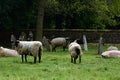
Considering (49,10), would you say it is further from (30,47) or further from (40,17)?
(30,47)

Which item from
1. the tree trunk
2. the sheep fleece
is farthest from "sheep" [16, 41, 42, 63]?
the tree trunk

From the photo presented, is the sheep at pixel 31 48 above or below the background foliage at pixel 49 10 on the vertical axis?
below

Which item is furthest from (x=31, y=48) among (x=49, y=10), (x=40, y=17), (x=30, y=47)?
(x=49, y=10)

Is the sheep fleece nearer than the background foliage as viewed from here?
Yes

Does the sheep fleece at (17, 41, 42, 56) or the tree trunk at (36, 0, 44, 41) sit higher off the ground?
the tree trunk at (36, 0, 44, 41)

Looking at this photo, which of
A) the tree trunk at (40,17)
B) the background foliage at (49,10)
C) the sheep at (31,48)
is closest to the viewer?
the sheep at (31,48)

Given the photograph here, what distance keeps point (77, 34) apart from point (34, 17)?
171 inches

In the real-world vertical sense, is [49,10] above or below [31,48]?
above

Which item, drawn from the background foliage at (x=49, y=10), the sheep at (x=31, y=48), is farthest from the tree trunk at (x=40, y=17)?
the sheep at (x=31, y=48)

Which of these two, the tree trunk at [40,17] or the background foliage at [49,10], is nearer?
the tree trunk at [40,17]

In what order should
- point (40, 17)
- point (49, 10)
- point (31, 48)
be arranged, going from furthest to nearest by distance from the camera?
1. point (49, 10)
2. point (40, 17)
3. point (31, 48)

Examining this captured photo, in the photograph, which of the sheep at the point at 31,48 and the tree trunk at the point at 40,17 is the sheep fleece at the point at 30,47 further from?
the tree trunk at the point at 40,17

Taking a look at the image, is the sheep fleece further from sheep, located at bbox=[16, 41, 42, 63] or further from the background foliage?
the background foliage

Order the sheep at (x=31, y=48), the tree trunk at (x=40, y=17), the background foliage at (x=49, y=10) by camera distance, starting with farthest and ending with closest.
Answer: the background foliage at (x=49, y=10) < the tree trunk at (x=40, y=17) < the sheep at (x=31, y=48)
